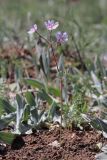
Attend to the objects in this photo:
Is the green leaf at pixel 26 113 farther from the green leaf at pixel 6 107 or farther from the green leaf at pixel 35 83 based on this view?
the green leaf at pixel 35 83

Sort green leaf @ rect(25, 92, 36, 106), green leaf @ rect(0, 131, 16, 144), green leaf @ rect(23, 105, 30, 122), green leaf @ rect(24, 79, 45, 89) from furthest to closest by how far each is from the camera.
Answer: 1. green leaf @ rect(24, 79, 45, 89)
2. green leaf @ rect(25, 92, 36, 106)
3. green leaf @ rect(23, 105, 30, 122)
4. green leaf @ rect(0, 131, 16, 144)

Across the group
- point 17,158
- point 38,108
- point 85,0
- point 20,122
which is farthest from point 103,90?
point 85,0

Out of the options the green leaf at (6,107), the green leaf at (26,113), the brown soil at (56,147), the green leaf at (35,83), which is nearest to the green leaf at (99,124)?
the brown soil at (56,147)

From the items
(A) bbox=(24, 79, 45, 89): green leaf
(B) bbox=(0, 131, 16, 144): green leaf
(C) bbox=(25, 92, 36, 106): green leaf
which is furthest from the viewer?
(A) bbox=(24, 79, 45, 89): green leaf

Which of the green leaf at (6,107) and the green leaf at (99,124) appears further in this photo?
the green leaf at (6,107)

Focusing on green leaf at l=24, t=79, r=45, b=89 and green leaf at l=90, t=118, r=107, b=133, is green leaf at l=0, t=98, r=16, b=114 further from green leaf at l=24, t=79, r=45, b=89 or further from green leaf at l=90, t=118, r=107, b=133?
green leaf at l=90, t=118, r=107, b=133

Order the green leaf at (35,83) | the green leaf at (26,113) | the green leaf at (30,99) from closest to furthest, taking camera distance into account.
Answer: the green leaf at (26,113)
the green leaf at (30,99)
the green leaf at (35,83)

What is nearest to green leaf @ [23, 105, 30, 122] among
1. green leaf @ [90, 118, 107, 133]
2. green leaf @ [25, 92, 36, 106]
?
green leaf @ [25, 92, 36, 106]

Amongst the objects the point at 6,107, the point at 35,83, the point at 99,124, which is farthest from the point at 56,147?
the point at 35,83

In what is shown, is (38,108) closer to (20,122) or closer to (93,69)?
(20,122)

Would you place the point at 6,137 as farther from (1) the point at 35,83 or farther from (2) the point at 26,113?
(1) the point at 35,83
